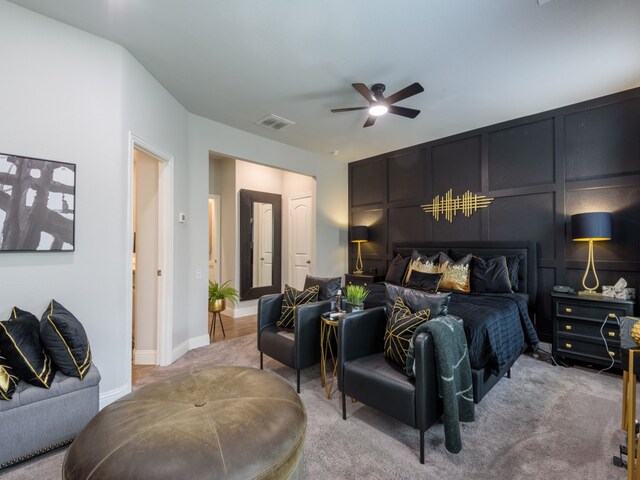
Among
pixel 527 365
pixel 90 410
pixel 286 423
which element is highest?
pixel 286 423

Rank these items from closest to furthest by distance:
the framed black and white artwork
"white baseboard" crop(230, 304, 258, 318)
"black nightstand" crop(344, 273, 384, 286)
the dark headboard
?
1. the framed black and white artwork
2. the dark headboard
3. "black nightstand" crop(344, 273, 384, 286)
4. "white baseboard" crop(230, 304, 258, 318)

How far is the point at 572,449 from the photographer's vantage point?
188 cm

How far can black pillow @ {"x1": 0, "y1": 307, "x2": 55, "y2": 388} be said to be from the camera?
5.65 ft

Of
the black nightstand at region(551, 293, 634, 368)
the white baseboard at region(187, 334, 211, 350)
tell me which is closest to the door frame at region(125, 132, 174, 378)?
the white baseboard at region(187, 334, 211, 350)

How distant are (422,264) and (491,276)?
832mm

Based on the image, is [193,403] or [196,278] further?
[196,278]

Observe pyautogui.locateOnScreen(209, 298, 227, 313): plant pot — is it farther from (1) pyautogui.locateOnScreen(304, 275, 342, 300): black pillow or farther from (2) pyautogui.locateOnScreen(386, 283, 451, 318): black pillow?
(2) pyautogui.locateOnScreen(386, 283, 451, 318): black pillow

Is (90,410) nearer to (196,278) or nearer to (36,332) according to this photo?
(36,332)

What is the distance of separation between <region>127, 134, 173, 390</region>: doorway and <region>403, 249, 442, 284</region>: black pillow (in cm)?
297

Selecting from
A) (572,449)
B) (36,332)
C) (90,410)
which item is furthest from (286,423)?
(572,449)

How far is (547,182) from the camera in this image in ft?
12.0

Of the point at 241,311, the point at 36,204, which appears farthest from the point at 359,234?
the point at 36,204

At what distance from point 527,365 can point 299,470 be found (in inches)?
118

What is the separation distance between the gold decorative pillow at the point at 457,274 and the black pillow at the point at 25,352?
373 centimetres
